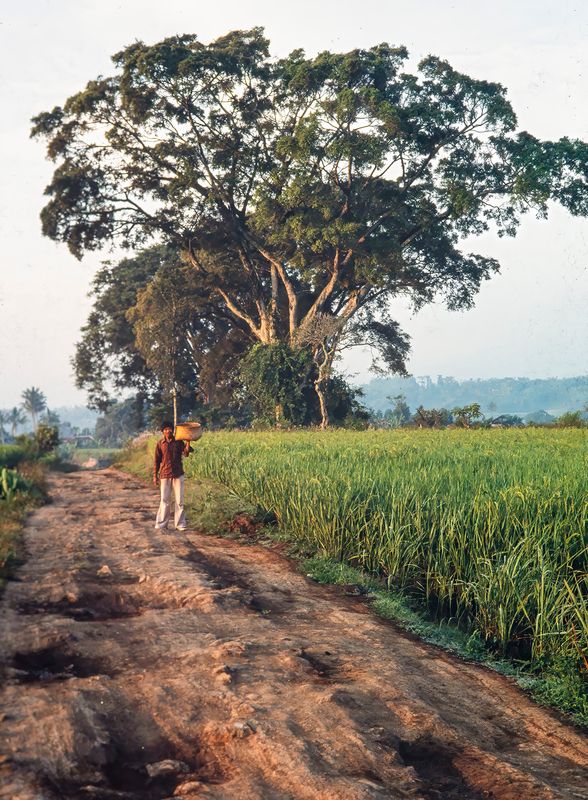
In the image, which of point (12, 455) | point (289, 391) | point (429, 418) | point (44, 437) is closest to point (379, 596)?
point (12, 455)

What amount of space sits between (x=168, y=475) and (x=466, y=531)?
227 inches

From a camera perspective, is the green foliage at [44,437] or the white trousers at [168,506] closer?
the white trousers at [168,506]

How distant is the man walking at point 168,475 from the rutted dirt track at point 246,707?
4038mm

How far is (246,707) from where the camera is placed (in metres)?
4.51

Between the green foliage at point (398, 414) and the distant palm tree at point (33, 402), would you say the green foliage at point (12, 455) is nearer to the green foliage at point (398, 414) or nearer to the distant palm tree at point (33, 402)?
the green foliage at point (398, 414)

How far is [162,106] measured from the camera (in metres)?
30.9

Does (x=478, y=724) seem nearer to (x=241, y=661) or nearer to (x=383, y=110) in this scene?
(x=241, y=661)

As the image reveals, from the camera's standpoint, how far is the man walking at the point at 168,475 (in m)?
11.7

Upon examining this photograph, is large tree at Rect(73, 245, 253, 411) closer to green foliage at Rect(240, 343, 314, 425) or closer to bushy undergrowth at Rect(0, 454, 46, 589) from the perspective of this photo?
green foliage at Rect(240, 343, 314, 425)

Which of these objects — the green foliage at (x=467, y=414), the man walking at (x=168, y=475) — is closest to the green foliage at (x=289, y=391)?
the green foliage at (x=467, y=414)

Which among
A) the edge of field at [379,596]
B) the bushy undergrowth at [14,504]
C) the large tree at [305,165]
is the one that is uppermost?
the large tree at [305,165]

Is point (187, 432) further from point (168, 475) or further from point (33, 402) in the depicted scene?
point (33, 402)

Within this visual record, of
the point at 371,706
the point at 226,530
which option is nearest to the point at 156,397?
the point at 226,530

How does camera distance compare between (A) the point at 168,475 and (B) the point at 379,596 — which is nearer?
(B) the point at 379,596
